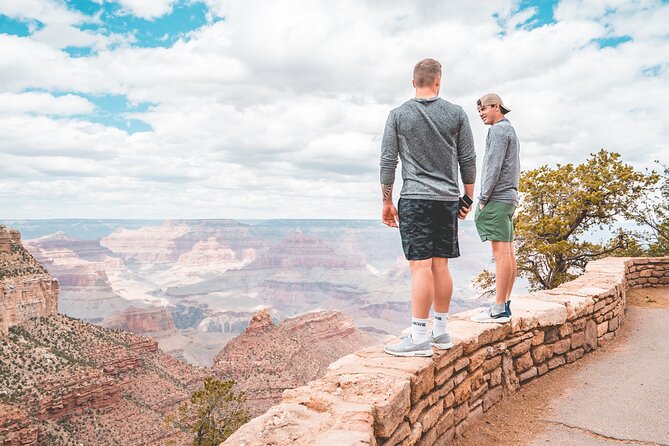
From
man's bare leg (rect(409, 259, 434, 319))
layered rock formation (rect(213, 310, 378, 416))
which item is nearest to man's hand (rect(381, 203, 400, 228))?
man's bare leg (rect(409, 259, 434, 319))

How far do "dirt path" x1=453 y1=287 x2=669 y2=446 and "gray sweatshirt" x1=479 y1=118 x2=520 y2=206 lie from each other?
2037 millimetres

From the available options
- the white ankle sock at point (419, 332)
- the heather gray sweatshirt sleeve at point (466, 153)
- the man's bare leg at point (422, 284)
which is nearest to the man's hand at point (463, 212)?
the heather gray sweatshirt sleeve at point (466, 153)

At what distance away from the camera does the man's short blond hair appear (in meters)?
3.55

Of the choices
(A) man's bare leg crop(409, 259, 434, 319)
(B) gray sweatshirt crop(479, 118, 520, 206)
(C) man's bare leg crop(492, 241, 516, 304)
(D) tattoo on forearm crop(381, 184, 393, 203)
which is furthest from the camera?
(C) man's bare leg crop(492, 241, 516, 304)

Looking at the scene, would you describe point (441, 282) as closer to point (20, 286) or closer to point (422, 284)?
point (422, 284)

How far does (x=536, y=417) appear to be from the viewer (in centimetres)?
432

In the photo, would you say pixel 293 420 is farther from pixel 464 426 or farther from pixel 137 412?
pixel 137 412

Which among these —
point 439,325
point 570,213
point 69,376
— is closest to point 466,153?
point 439,325

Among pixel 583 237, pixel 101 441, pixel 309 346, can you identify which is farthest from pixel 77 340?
pixel 583 237

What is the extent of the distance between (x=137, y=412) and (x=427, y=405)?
43.0 meters

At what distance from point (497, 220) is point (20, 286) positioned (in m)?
53.8

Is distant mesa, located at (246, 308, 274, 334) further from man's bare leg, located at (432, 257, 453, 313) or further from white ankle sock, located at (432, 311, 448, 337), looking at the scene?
man's bare leg, located at (432, 257, 453, 313)

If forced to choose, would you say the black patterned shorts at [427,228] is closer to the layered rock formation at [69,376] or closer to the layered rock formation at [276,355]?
the layered rock formation at [69,376]

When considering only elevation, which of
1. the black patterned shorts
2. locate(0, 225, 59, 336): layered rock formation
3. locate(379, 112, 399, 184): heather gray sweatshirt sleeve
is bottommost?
locate(0, 225, 59, 336): layered rock formation
